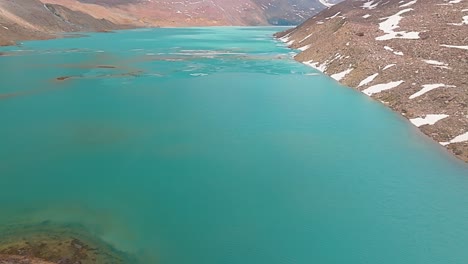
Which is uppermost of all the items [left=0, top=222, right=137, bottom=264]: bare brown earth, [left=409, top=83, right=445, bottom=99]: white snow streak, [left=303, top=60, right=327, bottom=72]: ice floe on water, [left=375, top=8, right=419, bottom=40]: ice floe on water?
[left=375, top=8, right=419, bottom=40]: ice floe on water

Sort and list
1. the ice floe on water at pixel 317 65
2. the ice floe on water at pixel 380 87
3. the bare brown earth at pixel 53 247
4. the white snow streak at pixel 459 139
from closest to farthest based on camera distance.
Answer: the bare brown earth at pixel 53 247 < the white snow streak at pixel 459 139 < the ice floe on water at pixel 380 87 < the ice floe on water at pixel 317 65

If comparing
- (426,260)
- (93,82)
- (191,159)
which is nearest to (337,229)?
(426,260)

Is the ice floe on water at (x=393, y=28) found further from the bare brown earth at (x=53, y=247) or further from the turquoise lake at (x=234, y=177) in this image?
the bare brown earth at (x=53, y=247)

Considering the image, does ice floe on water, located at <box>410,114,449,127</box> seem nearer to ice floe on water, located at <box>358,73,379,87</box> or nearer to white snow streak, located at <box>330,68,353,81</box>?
ice floe on water, located at <box>358,73,379,87</box>

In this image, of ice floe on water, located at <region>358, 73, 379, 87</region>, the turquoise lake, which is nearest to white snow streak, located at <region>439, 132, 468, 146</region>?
the turquoise lake

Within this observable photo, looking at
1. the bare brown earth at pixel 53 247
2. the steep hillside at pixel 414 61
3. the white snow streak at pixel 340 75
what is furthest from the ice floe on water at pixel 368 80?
the bare brown earth at pixel 53 247
